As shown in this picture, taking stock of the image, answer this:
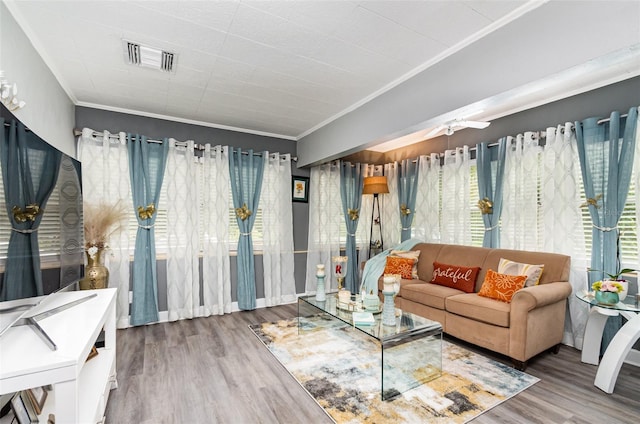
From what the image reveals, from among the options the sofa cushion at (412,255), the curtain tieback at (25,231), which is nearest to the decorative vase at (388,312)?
the sofa cushion at (412,255)

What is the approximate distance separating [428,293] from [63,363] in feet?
10.2

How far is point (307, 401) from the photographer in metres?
2.21

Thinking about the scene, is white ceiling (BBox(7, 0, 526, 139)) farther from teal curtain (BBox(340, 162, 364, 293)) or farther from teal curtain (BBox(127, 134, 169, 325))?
teal curtain (BBox(340, 162, 364, 293))

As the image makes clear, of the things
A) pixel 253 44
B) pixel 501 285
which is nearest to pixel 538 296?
pixel 501 285

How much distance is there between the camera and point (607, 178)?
9.52ft

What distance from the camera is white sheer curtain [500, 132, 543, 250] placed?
3.46 m

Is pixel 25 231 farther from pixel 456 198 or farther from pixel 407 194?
pixel 407 194

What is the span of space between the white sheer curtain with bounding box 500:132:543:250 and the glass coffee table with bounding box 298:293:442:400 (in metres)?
1.76

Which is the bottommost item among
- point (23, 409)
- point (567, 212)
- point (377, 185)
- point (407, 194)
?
point (23, 409)

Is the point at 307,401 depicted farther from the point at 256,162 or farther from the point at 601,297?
the point at 256,162

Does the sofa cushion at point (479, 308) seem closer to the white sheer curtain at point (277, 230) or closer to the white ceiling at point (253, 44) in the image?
the white ceiling at point (253, 44)

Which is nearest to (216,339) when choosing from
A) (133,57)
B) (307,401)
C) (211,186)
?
(307,401)

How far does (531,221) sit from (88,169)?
4978mm

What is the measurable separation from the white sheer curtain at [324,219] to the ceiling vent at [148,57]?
272 centimetres
